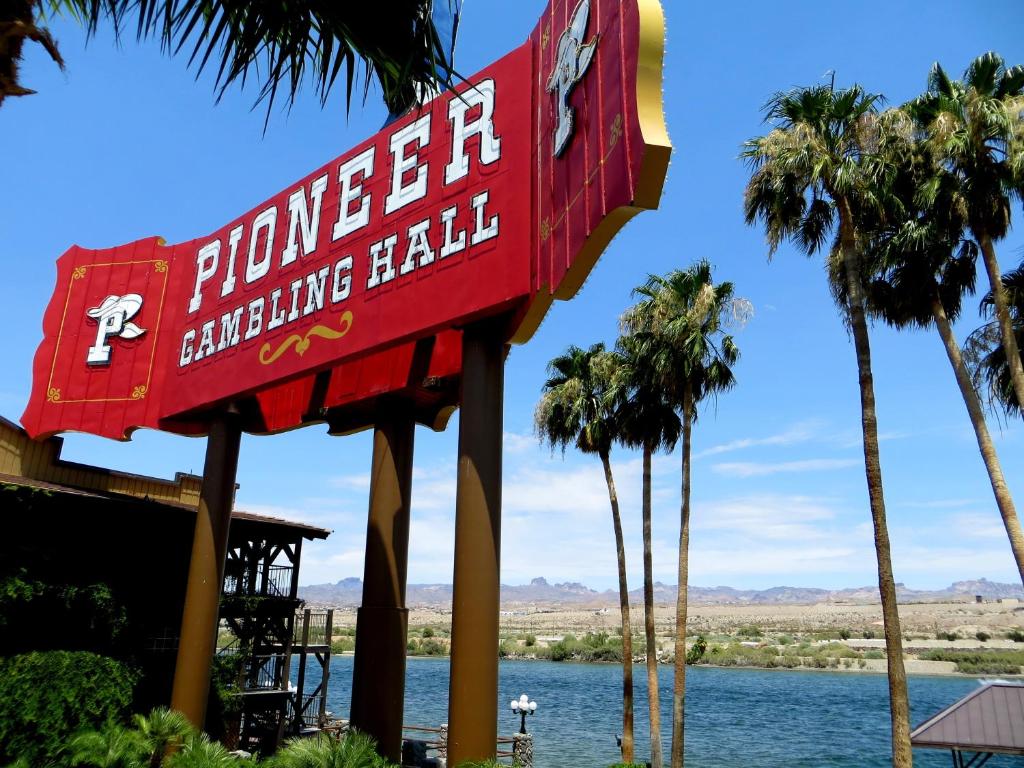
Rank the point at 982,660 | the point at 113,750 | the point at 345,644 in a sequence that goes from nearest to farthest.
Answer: the point at 113,750 < the point at 982,660 < the point at 345,644

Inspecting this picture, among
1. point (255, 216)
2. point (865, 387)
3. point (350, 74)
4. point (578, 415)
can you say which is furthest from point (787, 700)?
point (350, 74)

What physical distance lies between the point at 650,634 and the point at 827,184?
1473 cm

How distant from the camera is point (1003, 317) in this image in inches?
662

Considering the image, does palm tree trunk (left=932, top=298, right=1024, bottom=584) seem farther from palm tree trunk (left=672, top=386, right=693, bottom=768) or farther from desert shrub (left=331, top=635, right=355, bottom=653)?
desert shrub (left=331, top=635, right=355, bottom=653)

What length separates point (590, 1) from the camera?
34.6 ft

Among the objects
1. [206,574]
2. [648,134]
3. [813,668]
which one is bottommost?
[813,668]

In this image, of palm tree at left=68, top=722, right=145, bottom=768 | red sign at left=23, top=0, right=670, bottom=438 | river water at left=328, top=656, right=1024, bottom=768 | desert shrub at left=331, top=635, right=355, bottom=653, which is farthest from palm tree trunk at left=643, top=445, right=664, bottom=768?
desert shrub at left=331, top=635, right=355, bottom=653

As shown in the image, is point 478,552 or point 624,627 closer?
point 478,552

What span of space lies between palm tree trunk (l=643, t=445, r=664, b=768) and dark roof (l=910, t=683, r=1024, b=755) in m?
9.03

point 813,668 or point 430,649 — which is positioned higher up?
point 430,649

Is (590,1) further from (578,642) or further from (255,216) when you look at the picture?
(578,642)

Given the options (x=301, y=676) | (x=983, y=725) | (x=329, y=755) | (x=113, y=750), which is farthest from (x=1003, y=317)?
(x=301, y=676)

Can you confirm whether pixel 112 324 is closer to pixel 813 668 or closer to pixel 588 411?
pixel 588 411

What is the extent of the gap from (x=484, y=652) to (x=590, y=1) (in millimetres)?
8690
